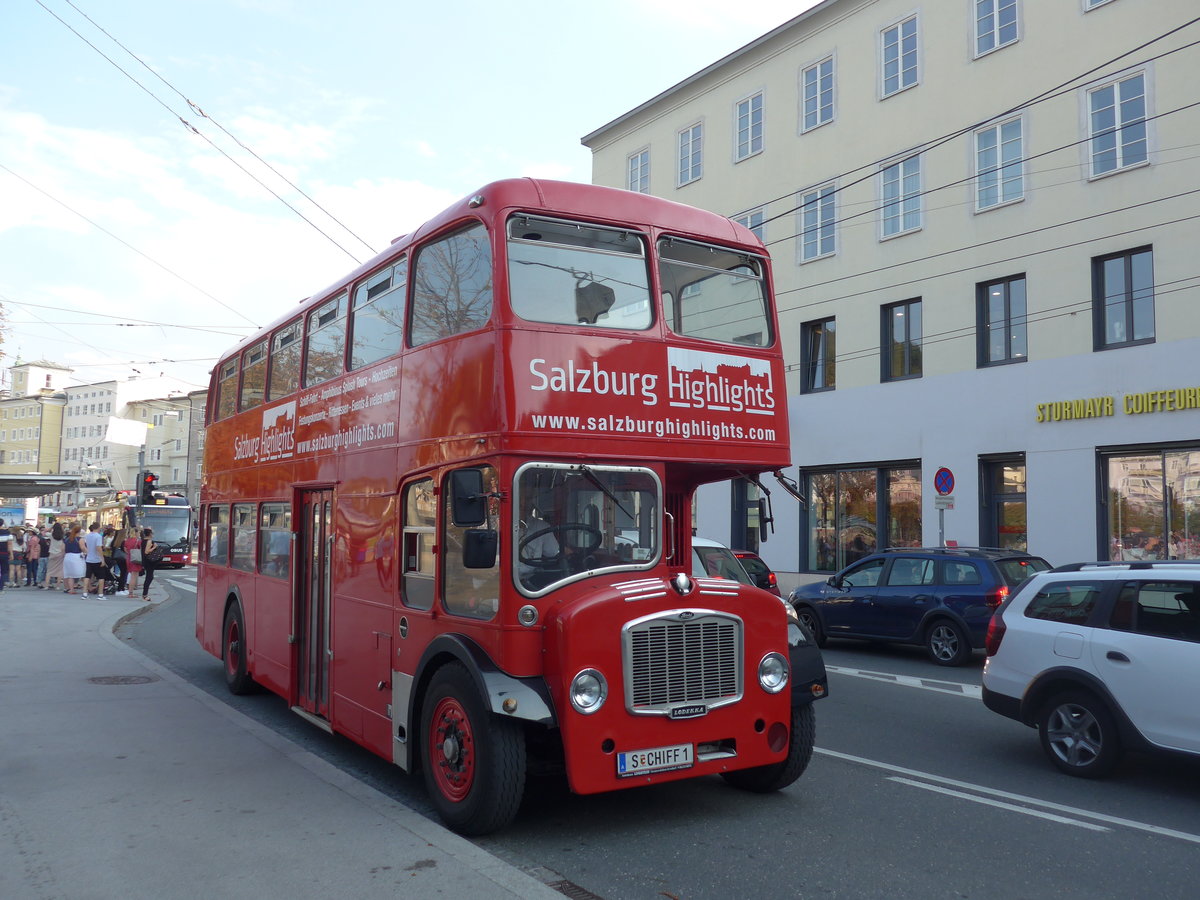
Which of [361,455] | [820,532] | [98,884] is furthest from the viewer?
[820,532]

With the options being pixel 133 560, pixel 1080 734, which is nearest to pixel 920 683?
pixel 1080 734

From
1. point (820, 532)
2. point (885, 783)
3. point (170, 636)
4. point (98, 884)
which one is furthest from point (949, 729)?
point (820, 532)

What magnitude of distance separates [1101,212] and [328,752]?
16.7 metres

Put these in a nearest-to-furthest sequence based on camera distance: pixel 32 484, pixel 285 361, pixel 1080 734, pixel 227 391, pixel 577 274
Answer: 1. pixel 577 274
2. pixel 1080 734
3. pixel 285 361
4. pixel 227 391
5. pixel 32 484

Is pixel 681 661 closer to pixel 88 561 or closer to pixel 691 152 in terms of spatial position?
pixel 88 561

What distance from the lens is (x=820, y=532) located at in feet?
81.6

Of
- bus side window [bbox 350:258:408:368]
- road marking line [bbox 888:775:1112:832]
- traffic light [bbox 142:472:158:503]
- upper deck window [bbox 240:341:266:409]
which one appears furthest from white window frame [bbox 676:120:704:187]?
road marking line [bbox 888:775:1112:832]

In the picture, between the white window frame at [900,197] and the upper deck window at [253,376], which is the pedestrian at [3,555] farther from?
the white window frame at [900,197]

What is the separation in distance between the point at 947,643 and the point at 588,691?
9316 millimetres

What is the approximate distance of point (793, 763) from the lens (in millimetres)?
6672

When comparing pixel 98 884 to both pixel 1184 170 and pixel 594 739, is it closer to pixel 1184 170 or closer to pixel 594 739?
pixel 594 739

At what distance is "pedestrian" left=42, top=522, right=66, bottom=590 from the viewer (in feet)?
87.3

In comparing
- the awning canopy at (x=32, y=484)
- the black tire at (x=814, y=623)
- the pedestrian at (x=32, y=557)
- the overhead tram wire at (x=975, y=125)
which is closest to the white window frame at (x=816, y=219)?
the overhead tram wire at (x=975, y=125)

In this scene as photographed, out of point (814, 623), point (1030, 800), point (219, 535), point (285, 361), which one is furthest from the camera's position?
point (814, 623)
